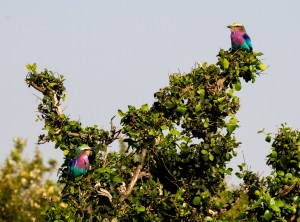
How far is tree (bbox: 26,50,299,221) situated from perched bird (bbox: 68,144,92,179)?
137mm

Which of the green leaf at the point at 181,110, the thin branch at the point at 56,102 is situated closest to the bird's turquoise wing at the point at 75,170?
the thin branch at the point at 56,102

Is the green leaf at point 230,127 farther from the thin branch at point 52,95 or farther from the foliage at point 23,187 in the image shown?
the foliage at point 23,187

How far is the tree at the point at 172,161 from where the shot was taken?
1189cm

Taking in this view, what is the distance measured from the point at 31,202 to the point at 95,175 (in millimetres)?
13208

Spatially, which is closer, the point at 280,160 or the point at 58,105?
the point at 280,160

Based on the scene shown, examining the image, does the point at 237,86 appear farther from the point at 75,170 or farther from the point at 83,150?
the point at 75,170

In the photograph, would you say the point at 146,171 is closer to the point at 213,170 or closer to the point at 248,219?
the point at 213,170

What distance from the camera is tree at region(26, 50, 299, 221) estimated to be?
39.0ft

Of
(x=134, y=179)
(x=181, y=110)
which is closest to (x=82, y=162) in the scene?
(x=134, y=179)

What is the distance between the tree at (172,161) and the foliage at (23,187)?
11.9m

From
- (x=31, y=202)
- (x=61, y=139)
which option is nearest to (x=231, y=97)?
(x=61, y=139)

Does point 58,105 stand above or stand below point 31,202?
below

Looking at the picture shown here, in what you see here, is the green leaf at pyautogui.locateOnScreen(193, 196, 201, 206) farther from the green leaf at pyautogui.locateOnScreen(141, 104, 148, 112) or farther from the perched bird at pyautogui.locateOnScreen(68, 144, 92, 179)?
the perched bird at pyautogui.locateOnScreen(68, 144, 92, 179)

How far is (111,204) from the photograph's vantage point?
12.2m
